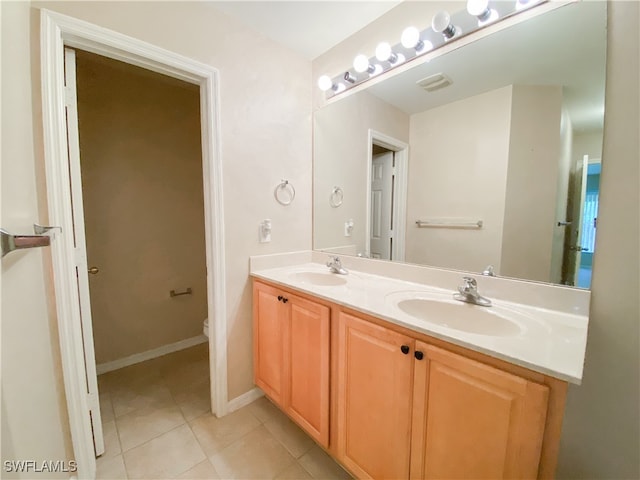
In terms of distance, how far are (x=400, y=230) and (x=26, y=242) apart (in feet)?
4.96

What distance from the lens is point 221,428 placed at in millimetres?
1484

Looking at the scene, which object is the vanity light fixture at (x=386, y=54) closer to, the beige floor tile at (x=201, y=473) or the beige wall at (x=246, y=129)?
the beige wall at (x=246, y=129)

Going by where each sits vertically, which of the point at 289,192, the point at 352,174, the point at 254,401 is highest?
the point at 352,174

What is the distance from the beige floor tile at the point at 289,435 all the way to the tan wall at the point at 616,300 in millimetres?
1137

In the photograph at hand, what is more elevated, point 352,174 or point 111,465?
point 352,174

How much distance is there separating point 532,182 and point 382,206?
0.76 metres

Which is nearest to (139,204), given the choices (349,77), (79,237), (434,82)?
(79,237)

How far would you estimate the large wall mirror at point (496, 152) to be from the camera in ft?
3.11

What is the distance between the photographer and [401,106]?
1477mm

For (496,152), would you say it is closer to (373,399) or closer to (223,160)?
(373,399)

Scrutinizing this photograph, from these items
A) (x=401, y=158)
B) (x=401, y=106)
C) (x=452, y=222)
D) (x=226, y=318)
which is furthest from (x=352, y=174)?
(x=226, y=318)

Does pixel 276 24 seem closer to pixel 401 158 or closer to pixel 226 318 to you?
pixel 401 158

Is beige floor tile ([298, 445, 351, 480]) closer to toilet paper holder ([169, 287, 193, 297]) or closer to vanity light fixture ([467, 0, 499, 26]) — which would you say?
toilet paper holder ([169, 287, 193, 297])

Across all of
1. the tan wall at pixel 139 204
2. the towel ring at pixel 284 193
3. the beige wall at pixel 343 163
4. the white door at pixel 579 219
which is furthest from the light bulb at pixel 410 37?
the tan wall at pixel 139 204
